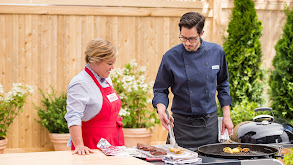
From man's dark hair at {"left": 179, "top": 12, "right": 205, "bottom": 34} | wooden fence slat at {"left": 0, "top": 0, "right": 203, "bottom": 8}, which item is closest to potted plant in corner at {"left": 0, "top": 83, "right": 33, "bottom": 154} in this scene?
wooden fence slat at {"left": 0, "top": 0, "right": 203, "bottom": 8}

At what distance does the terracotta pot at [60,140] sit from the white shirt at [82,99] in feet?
9.93

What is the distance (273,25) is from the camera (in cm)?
692

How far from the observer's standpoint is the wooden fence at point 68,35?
240 inches

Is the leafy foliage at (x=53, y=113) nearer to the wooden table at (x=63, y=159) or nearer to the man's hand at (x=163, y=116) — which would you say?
the man's hand at (x=163, y=116)

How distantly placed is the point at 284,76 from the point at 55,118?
11.2 feet

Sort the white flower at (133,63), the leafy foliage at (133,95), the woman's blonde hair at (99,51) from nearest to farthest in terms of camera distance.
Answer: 1. the woman's blonde hair at (99,51)
2. the leafy foliage at (133,95)
3. the white flower at (133,63)

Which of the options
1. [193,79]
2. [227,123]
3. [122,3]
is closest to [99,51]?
[193,79]

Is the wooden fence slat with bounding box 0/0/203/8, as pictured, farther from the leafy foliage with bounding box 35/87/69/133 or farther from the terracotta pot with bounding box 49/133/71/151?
the terracotta pot with bounding box 49/133/71/151

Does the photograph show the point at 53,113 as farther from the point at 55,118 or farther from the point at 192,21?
the point at 192,21

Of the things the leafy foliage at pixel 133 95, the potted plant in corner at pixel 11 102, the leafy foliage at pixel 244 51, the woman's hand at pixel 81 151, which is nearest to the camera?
the woman's hand at pixel 81 151

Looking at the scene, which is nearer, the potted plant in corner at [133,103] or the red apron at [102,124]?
the red apron at [102,124]

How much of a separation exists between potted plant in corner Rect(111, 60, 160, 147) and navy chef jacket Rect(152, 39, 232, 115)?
2.64m

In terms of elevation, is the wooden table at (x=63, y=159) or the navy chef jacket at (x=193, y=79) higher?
the navy chef jacket at (x=193, y=79)

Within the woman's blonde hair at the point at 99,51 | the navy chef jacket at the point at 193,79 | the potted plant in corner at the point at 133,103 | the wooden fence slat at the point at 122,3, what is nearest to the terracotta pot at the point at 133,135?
the potted plant in corner at the point at 133,103
